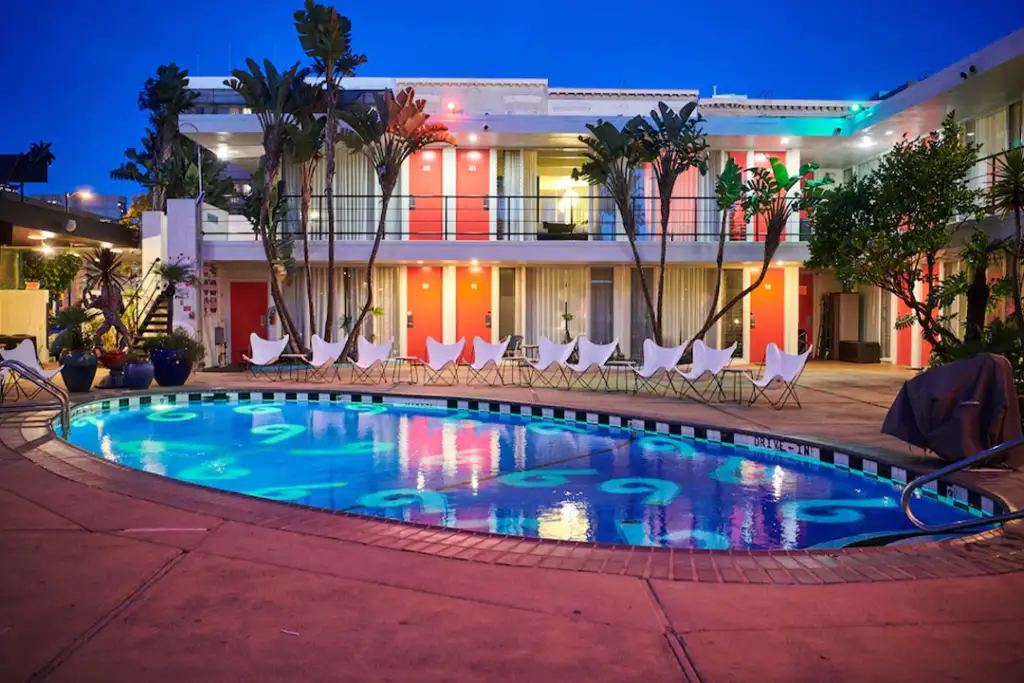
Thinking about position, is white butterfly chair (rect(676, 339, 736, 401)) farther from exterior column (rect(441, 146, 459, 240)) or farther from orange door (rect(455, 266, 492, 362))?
exterior column (rect(441, 146, 459, 240))

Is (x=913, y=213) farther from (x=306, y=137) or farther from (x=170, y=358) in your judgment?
(x=170, y=358)

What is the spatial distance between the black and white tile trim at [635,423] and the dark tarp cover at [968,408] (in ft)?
1.07

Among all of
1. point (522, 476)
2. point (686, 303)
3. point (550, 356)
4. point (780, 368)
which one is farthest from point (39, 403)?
point (686, 303)

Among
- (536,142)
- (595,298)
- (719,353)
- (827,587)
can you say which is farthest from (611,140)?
(827,587)

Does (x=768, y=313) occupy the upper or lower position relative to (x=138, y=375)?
upper

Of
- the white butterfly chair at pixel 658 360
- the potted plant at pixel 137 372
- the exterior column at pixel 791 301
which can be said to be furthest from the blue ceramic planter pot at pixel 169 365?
the exterior column at pixel 791 301

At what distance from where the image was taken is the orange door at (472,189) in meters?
17.6

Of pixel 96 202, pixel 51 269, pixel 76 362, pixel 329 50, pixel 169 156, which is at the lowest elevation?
pixel 76 362

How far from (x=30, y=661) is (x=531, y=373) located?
12155mm

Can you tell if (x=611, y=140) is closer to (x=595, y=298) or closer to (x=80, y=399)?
(x=595, y=298)

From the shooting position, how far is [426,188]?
1762 centimetres

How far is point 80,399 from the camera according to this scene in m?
10.0

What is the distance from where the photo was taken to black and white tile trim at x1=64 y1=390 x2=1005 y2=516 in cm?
575

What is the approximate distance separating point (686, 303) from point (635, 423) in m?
9.20
